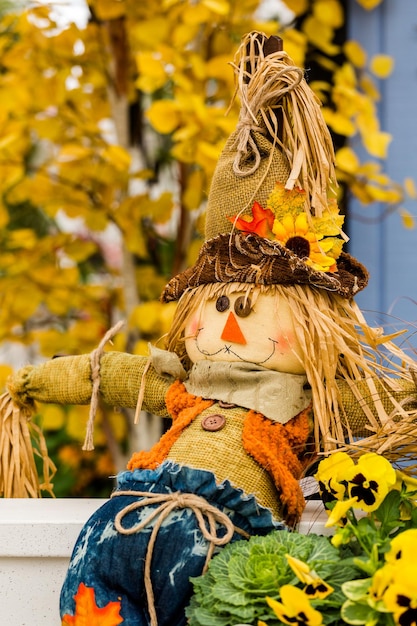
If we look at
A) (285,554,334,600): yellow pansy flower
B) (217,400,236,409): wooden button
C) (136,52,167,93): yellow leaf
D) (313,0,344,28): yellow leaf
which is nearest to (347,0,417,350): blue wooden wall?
(313,0,344,28): yellow leaf

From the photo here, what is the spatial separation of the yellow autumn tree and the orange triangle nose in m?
0.54

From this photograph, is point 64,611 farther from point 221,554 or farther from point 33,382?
point 33,382

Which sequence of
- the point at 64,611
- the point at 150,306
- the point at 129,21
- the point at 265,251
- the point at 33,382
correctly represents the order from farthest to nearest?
the point at 129,21, the point at 150,306, the point at 33,382, the point at 265,251, the point at 64,611

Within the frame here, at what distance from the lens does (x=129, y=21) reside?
155cm

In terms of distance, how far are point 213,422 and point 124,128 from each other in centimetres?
94

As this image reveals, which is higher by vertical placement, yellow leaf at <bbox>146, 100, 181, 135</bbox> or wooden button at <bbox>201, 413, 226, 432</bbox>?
yellow leaf at <bbox>146, 100, 181, 135</bbox>

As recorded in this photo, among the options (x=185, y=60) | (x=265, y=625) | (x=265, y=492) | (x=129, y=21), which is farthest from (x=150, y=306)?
(x=265, y=625)

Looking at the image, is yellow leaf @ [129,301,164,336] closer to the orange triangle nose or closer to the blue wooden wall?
the blue wooden wall

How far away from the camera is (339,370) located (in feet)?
2.91

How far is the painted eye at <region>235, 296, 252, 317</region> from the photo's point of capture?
85 centimetres

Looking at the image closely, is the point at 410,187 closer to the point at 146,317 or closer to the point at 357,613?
the point at 146,317

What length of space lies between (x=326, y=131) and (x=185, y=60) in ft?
2.04

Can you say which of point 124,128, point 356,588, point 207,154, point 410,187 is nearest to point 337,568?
point 356,588

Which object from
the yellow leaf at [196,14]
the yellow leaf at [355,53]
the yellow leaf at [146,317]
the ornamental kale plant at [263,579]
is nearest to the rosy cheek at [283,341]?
the ornamental kale plant at [263,579]
